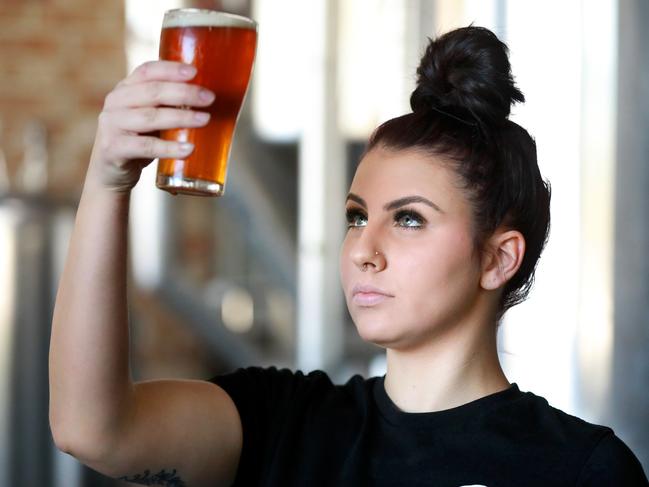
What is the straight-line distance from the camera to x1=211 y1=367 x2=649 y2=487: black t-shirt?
1256 mm

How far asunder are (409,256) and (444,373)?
0.18 m

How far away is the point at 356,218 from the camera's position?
138 centimetres

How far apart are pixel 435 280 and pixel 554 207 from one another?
2.12 ft

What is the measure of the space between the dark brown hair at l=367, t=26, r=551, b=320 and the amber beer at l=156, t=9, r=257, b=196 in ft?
1.21

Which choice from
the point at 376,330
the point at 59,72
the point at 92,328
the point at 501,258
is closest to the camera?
the point at 92,328

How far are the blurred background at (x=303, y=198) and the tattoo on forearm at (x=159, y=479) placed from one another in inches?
28.0

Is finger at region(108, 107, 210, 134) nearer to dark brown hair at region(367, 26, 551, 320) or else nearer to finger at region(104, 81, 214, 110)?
finger at region(104, 81, 214, 110)

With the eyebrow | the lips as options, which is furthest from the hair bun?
the lips

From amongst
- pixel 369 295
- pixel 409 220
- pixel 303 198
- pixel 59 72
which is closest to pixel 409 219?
pixel 409 220

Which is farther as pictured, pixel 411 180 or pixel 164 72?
pixel 411 180

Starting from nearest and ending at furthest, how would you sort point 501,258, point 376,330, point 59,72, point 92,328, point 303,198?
point 92,328
point 376,330
point 501,258
point 303,198
point 59,72

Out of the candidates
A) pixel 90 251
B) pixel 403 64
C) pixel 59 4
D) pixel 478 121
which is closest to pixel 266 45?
pixel 403 64

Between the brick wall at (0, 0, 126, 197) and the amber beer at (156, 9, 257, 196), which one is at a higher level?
the brick wall at (0, 0, 126, 197)

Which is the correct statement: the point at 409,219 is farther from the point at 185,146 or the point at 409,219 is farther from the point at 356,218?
the point at 185,146
